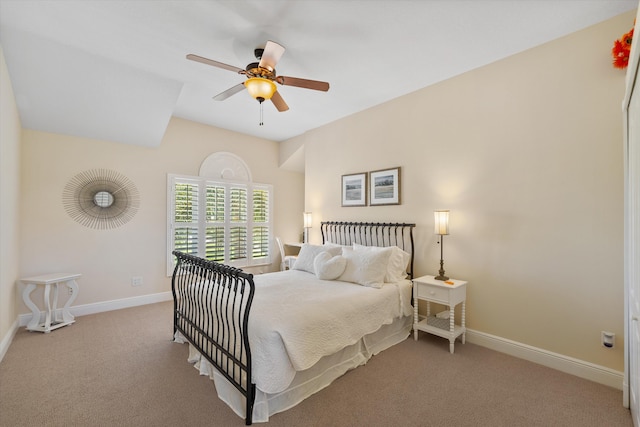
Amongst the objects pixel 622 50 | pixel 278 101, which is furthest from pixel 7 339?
pixel 622 50

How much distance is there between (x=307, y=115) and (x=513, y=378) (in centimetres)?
417

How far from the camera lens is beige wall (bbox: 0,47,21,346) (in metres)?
2.72

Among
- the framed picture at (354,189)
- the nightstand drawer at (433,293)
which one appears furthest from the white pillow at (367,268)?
the framed picture at (354,189)

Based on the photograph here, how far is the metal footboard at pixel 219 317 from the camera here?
201cm

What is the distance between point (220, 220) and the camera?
524 centimetres

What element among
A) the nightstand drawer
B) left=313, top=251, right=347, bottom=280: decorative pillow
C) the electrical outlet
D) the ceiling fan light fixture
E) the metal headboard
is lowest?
the electrical outlet

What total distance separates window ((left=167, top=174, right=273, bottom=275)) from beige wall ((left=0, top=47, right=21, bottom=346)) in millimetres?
1758

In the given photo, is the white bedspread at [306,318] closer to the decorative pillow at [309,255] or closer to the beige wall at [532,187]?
the decorative pillow at [309,255]

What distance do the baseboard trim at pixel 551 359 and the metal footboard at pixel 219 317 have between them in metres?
2.53

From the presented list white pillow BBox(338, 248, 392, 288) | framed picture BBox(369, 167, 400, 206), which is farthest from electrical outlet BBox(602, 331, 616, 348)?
framed picture BBox(369, 167, 400, 206)

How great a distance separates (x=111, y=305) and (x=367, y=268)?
→ 383 cm

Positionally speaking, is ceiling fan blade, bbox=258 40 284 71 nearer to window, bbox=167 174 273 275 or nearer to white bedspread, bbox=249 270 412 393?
white bedspread, bbox=249 270 412 393

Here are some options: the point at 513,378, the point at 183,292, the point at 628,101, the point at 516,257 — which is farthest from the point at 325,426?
the point at 628,101

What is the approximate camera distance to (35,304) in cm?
365
